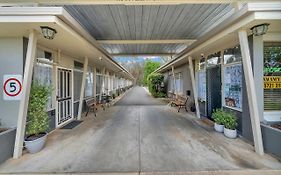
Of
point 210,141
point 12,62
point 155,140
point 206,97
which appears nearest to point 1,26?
point 12,62

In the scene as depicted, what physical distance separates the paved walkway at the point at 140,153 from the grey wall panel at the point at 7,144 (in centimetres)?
18

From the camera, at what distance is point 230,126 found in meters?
5.20

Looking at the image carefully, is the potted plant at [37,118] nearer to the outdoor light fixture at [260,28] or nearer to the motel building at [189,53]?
the motel building at [189,53]

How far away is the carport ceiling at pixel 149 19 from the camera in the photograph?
5379 millimetres

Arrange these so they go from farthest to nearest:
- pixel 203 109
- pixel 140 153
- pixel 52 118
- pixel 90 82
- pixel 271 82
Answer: pixel 90 82 < pixel 203 109 < pixel 52 118 < pixel 271 82 < pixel 140 153

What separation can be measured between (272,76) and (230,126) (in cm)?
175

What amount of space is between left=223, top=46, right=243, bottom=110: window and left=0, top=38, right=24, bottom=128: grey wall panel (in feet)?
20.1

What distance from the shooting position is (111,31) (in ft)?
24.3

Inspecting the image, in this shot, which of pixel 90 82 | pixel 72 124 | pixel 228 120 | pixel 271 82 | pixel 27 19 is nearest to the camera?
pixel 27 19

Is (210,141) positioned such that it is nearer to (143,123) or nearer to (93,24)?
(143,123)

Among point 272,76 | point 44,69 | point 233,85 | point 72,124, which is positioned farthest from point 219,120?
point 44,69

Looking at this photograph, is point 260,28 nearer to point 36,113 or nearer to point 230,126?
point 230,126

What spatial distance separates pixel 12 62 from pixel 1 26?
1.06 meters

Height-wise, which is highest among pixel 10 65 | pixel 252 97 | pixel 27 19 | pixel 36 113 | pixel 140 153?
pixel 27 19
